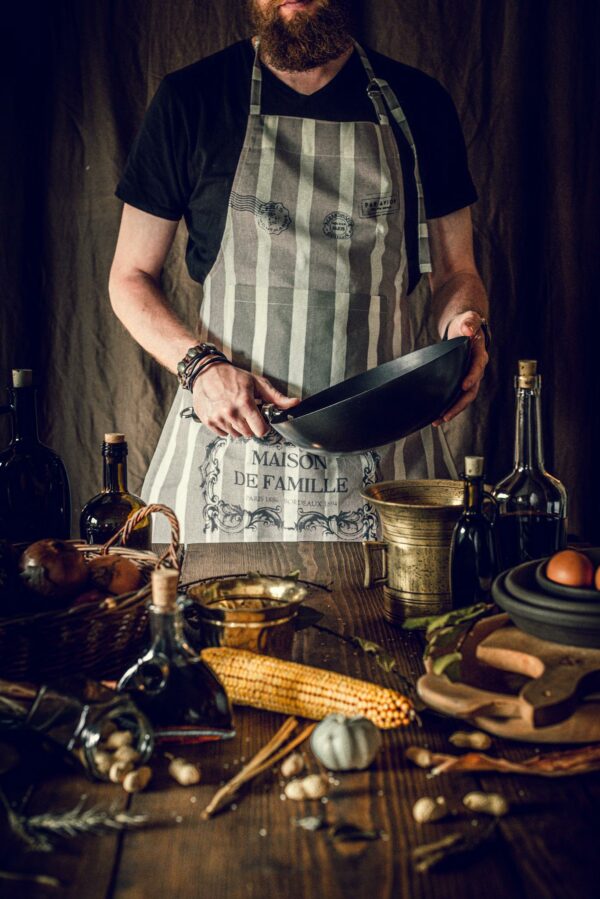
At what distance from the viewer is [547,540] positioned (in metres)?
1.23

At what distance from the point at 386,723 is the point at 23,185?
6.55 feet

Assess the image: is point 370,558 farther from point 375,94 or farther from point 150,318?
point 375,94

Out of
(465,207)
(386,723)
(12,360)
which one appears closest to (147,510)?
(386,723)

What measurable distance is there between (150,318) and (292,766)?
1318 mm

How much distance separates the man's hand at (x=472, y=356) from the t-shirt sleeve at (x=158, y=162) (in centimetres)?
69

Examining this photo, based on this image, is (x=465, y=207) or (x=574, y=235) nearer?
(x=465, y=207)

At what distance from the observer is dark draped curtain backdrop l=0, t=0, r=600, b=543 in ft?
7.99

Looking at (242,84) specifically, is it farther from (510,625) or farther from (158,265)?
(510,625)

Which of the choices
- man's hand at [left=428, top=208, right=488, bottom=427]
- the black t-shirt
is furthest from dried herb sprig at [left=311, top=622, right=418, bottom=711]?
the black t-shirt

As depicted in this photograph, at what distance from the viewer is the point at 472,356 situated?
1.63 m

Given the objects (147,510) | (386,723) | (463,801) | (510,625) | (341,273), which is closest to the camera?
(463,801)

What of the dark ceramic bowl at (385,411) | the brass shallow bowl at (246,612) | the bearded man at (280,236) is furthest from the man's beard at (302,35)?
the brass shallow bowl at (246,612)

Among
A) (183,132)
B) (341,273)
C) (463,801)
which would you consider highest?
(183,132)

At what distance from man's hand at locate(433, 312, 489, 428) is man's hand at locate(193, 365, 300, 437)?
0.94 feet
